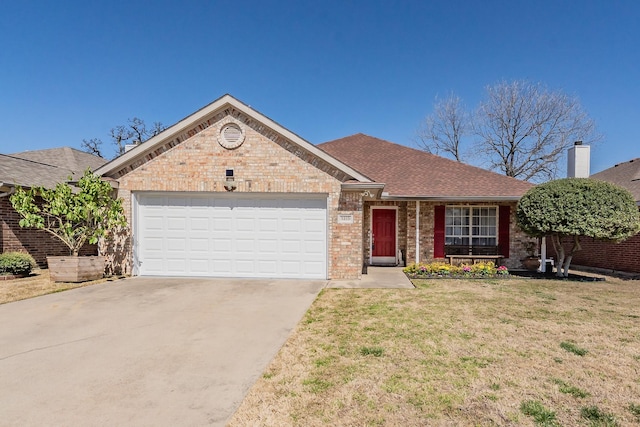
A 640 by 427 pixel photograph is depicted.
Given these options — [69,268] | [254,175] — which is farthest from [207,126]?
[69,268]

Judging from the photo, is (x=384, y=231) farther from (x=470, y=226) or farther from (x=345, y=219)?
(x=345, y=219)

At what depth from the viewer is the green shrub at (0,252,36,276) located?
9398 mm

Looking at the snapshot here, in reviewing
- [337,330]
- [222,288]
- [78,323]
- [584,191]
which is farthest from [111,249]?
[584,191]

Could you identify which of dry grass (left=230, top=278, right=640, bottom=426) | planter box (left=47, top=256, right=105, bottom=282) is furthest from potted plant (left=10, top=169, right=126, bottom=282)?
dry grass (left=230, top=278, right=640, bottom=426)

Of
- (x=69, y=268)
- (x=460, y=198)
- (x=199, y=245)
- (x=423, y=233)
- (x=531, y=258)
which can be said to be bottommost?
(x=531, y=258)

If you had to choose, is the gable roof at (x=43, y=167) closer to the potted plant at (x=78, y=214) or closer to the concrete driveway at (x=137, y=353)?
the potted plant at (x=78, y=214)

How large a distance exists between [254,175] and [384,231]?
618 cm

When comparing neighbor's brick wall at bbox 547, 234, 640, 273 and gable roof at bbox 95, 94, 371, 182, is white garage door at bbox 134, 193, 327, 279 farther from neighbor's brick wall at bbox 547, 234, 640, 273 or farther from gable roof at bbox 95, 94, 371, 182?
neighbor's brick wall at bbox 547, 234, 640, 273

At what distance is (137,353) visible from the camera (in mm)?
4441

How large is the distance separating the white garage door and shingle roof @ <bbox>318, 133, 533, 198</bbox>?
262 centimetres

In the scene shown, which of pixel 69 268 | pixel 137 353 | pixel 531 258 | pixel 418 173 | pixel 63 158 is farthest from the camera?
pixel 63 158

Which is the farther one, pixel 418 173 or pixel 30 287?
pixel 418 173

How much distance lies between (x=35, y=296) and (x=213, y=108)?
246 inches

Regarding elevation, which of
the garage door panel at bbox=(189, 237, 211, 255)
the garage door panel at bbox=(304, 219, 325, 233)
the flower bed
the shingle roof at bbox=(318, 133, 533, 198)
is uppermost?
the shingle roof at bbox=(318, 133, 533, 198)
